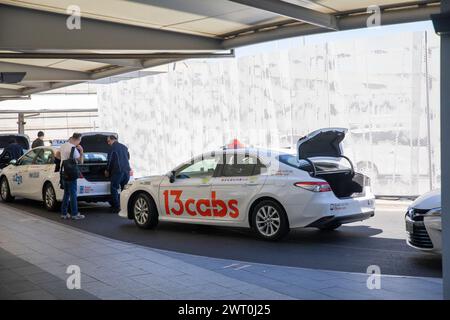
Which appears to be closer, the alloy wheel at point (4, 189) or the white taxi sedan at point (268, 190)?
the white taxi sedan at point (268, 190)

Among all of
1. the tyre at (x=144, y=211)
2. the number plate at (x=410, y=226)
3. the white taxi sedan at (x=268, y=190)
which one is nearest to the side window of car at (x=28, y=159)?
the tyre at (x=144, y=211)

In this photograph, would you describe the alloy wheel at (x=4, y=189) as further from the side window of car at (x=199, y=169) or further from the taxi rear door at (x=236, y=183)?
the taxi rear door at (x=236, y=183)

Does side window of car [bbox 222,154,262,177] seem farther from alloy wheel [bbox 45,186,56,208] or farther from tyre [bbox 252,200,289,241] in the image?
alloy wheel [bbox 45,186,56,208]

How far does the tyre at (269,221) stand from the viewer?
8.85 meters

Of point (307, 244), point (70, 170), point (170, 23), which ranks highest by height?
point (170, 23)

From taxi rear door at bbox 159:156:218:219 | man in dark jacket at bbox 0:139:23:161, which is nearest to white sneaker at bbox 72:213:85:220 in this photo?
taxi rear door at bbox 159:156:218:219

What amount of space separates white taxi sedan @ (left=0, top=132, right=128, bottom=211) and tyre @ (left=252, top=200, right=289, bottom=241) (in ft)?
16.5

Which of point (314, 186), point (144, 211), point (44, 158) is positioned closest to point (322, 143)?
point (314, 186)

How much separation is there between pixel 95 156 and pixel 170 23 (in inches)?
163

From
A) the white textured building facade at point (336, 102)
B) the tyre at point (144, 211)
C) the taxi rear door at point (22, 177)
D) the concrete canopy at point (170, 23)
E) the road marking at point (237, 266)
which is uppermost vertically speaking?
the concrete canopy at point (170, 23)

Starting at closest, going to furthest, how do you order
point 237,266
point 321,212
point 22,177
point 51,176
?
point 237,266 < point 321,212 < point 51,176 < point 22,177

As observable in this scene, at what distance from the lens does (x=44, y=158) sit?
45.2ft

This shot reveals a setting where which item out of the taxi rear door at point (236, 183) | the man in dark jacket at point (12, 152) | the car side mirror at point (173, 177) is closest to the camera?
the taxi rear door at point (236, 183)

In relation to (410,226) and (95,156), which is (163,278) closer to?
(410,226)
